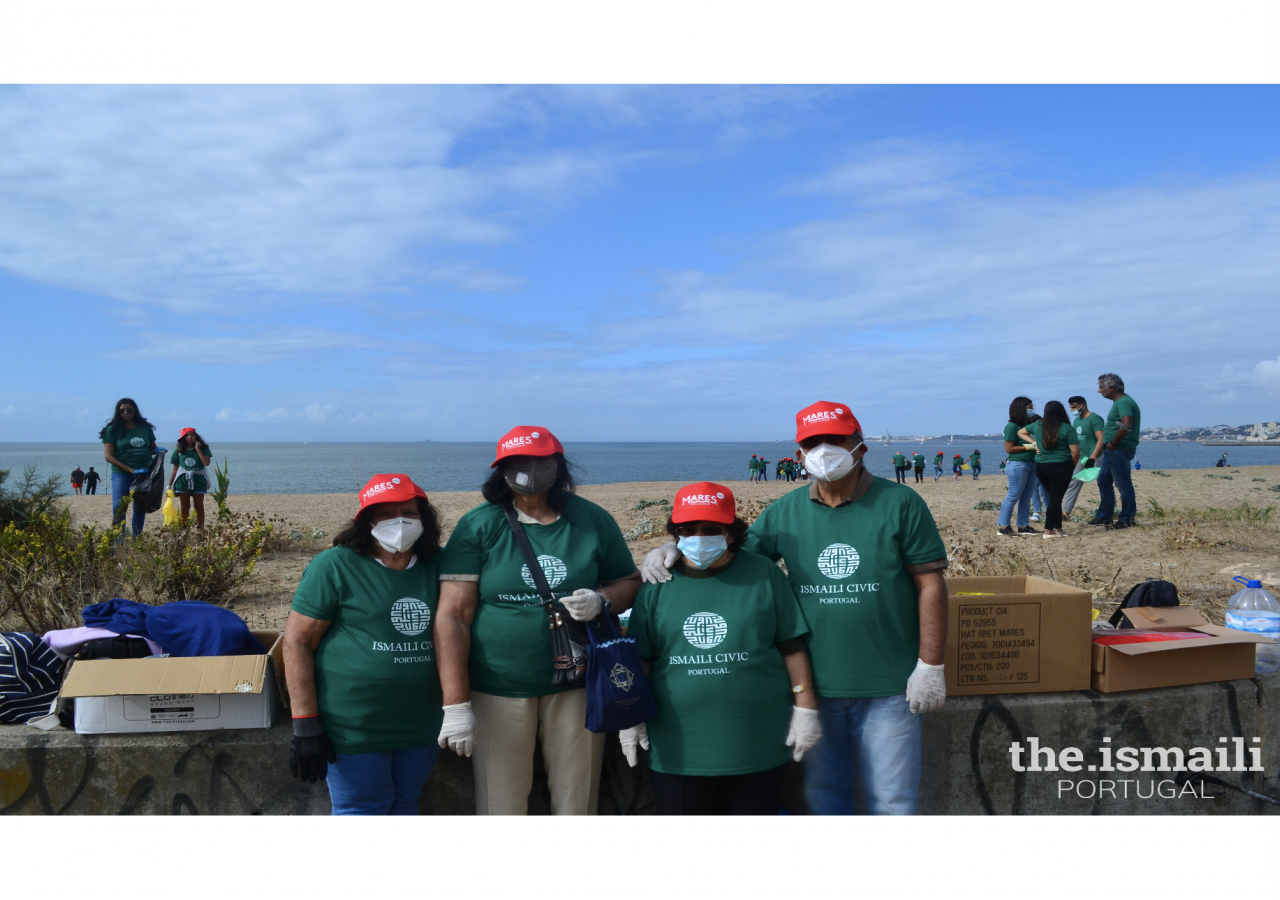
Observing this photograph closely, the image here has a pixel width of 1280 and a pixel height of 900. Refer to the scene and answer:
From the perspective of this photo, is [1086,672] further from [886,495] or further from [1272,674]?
[886,495]

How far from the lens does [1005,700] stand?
3.64 m

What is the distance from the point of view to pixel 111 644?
338 centimetres

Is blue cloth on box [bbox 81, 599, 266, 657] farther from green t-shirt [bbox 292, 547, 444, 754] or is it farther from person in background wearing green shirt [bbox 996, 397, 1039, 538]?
person in background wearing green shirt [bbox 996, 397, 1039, 538]

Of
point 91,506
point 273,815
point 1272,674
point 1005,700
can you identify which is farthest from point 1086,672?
point 91,506

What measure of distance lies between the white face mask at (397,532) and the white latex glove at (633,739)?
1095 millimetres

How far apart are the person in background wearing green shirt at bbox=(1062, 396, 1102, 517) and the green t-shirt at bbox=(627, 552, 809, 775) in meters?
8.67

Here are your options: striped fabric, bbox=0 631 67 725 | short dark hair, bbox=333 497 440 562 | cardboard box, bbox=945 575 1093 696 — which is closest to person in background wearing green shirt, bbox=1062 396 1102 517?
cardboard box, bbox=945 575 1093 696

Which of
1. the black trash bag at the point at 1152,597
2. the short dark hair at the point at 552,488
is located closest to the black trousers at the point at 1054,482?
the black trash bag at the point at 1152,597

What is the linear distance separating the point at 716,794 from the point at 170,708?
7.50 ft

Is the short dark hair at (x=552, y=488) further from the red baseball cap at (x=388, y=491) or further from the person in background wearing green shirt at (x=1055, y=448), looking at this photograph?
the person in background wearing green shirt at (x=1055, y=448)

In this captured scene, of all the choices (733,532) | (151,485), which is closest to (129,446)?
(151,485)

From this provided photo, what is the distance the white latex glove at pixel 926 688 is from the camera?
2986 mm

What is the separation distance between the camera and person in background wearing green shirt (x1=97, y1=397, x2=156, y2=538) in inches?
371

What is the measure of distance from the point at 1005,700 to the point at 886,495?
135cm
